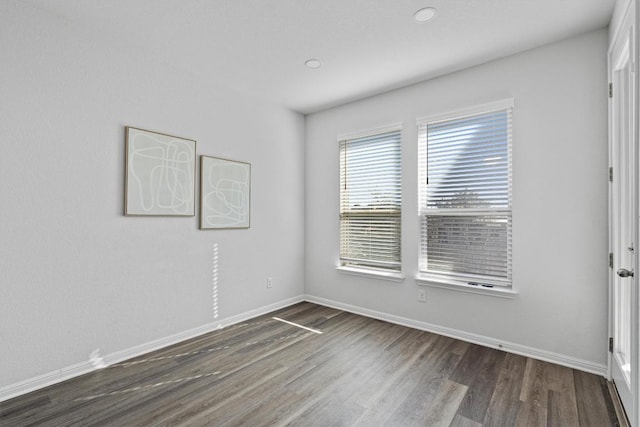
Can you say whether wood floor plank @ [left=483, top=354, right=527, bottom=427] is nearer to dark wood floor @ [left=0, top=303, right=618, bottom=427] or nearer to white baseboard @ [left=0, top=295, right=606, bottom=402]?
dark wood floor @ [left=0, top=303, right=618, bottom=427]

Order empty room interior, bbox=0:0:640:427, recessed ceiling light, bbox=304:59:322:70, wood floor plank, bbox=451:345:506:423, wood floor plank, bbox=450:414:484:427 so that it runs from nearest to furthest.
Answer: wood floor plank, bbox=450:414:484:427 → wood floor plank, bbox=451:345:506:423 → empty room interior, bbox=0:0:640:427 → recessed ceiling light, bbox=304:59:322:70

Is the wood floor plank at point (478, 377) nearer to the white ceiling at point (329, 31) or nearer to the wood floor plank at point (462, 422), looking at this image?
the wood floor plank at point (462, 422)

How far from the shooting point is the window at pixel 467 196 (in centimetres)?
285

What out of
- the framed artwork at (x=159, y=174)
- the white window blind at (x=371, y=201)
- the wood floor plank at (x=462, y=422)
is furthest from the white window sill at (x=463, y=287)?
the framed artwork at (x=159, y=174)

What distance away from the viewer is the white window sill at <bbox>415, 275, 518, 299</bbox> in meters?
2.79

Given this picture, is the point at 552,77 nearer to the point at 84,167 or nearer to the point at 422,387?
the point at 422,387

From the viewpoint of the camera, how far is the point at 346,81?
3338mm

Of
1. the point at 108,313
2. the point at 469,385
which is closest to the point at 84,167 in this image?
the point at 108,313

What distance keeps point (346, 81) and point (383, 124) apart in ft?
2.13

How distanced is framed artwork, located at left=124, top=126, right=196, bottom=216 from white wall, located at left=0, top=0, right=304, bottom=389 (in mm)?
80

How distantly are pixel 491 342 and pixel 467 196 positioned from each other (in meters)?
1.34

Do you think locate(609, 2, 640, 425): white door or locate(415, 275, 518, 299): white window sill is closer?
locate(609, 2, 640, 425): white door

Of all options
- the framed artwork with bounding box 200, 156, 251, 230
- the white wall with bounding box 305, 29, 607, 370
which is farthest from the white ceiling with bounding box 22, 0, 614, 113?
the framed artwork with bounding box 200, 156, 251, 230

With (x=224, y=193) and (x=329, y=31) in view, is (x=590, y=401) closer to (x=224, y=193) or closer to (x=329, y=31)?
(x=329, y=31)
